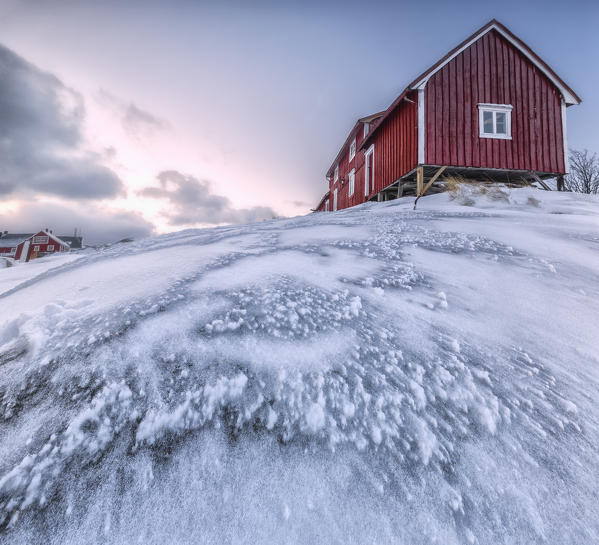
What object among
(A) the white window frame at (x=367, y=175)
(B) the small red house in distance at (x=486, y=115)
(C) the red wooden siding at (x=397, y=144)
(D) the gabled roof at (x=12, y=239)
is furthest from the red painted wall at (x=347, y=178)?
(D) the gabled roof at (x=12, y=239)

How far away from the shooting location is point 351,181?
1190 cm

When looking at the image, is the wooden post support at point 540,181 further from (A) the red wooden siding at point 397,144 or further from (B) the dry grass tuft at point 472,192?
(B) the dry grass tuft at point 472,192

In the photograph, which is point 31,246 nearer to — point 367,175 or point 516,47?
point 367,175

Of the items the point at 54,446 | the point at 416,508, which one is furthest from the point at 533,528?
the point at 54,446

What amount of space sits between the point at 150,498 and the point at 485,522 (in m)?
0.68

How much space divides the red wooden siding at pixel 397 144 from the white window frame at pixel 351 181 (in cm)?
257

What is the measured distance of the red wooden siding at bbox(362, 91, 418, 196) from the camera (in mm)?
6531

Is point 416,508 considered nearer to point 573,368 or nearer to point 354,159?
point 573,368

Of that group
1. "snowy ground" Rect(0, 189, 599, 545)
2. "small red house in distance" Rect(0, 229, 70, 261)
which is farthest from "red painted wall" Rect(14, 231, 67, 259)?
"snowy ground" Rect(0, 189, 599, 545)

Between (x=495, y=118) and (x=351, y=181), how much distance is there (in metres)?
5.78

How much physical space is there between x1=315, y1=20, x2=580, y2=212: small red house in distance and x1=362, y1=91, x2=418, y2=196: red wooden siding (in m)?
0.03

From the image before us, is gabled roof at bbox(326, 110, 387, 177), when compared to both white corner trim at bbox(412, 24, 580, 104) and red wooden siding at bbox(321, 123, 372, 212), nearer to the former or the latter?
red wooden siding at bbox(321, 123, 372, 212)

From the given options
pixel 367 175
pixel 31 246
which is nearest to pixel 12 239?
pixel 31 246

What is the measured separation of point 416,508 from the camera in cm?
58
